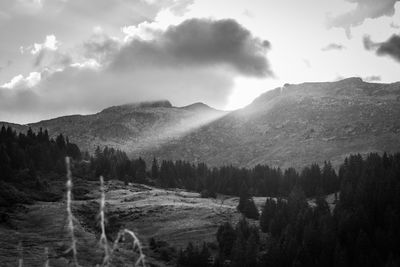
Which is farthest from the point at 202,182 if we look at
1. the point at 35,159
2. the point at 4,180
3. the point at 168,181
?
the point at 4,180

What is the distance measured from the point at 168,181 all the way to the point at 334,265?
105 meters

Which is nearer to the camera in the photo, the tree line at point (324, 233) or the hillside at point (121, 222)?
the hillside at point (121, 222)

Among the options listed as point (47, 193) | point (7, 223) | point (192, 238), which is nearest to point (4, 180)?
point (47, 193)

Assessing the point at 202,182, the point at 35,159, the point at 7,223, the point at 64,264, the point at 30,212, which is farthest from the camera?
the point at 202,182

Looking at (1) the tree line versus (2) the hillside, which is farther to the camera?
(1) the tree line

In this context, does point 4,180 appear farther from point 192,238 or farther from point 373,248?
point 373,248

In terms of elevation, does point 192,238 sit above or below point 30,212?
below

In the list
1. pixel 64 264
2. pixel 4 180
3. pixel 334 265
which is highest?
pixel 4 180

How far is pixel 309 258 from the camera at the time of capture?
9288cm

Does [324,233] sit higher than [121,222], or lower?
lower

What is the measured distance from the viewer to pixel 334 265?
89.1 metres

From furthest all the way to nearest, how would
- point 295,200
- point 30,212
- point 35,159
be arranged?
point 35,159, point 295,200, point 30,212

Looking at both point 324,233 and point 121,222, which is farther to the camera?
point 121,222

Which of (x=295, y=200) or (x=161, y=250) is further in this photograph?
(x=295, y=200)
